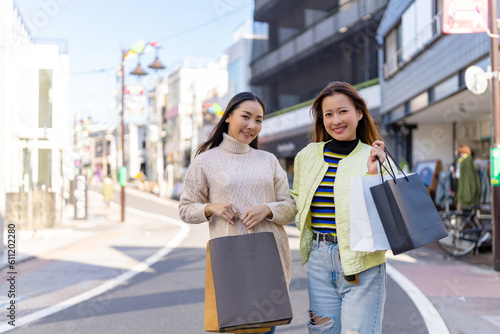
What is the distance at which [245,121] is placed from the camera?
273 centimetres

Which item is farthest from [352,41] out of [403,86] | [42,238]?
[42,238]

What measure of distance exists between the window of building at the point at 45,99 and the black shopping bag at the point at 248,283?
56.0ft

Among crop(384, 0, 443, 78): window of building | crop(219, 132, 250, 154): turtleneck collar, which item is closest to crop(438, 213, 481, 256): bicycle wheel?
crop(384, 0, 443, 78): window of building

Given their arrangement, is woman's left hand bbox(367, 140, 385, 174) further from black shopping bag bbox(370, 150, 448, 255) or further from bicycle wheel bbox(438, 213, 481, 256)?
bicycle wheel bbox(438, 213, 481, 256)

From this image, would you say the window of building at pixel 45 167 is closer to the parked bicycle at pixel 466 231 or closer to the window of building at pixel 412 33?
the window of building at pixel 412 33

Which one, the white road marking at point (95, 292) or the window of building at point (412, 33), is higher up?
the window of building at point (412, 33)

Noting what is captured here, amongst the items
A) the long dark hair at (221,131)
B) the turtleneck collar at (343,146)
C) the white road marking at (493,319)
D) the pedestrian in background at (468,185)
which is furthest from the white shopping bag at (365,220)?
the pedestrian in background at (468,185)

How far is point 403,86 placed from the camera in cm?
1792

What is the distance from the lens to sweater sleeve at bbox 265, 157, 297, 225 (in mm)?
2631

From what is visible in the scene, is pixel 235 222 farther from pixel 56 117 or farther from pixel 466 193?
pixel 56 117

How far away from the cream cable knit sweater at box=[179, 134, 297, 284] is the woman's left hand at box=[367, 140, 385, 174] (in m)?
0.48

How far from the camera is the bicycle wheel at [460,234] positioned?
32.6 ft

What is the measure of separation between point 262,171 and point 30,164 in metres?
16.8

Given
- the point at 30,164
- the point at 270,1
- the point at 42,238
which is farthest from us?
the point at 270,1
